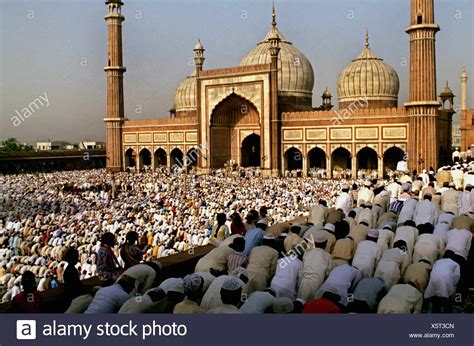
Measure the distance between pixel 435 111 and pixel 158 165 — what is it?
19.6m

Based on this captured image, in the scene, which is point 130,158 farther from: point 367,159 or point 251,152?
point 367,159

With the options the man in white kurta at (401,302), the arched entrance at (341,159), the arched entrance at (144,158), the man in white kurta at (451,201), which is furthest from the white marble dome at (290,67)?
the man in white kurta at (401,302)

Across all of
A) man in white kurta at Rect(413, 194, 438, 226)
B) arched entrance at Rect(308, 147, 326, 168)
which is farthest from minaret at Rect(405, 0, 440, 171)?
man in white kurta at Rect(413, 194, 438, 226)

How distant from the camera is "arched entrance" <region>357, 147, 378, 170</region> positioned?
85.8 feet

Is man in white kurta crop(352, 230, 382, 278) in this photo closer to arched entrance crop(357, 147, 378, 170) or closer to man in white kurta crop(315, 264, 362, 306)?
man in white kurta crop(315, 264, 362, 306)

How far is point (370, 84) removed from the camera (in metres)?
28.6

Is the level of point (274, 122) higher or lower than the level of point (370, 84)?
lower

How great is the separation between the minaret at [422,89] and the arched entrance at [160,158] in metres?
17.4

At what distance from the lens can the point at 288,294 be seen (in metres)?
4.56

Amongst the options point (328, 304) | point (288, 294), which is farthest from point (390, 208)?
point (328, 304)

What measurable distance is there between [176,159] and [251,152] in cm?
536

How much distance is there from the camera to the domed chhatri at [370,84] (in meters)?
28.5

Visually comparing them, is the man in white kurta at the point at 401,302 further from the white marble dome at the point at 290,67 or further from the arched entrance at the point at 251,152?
the white marble dome at the point at 290,67

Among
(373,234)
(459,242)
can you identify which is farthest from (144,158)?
(459,242)
